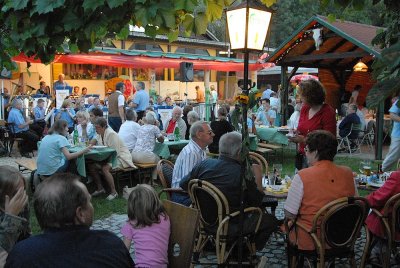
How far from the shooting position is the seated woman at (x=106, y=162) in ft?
22.2

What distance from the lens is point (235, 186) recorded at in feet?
12.0

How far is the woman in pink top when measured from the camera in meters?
2.84

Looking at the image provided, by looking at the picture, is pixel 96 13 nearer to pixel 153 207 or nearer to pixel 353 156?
pixel 153 207

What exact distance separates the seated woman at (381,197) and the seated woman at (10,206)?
2651mm

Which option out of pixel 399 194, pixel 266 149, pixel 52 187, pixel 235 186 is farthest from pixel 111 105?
pixel 52 187

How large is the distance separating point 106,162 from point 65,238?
5.13 meters

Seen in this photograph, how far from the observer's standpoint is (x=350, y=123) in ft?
35.3

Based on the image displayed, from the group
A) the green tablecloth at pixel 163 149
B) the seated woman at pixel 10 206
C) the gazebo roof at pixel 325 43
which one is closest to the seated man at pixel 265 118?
the gazebo roof at pixel 325 43

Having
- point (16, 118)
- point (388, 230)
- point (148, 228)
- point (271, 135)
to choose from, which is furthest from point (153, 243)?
point (16, 118)

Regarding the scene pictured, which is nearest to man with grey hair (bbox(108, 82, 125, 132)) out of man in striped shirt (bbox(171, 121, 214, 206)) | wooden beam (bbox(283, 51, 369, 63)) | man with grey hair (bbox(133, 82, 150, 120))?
man with grey hair (bbox(133, 82, 150, 120))

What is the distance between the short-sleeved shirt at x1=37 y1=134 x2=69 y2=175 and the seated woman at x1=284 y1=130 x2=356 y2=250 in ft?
12.4

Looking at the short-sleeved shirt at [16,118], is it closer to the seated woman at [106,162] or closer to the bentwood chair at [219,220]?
the seated woman at [106,162]

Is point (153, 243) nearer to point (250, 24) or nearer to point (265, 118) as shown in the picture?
point (250, 24)

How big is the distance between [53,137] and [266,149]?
4917mm
